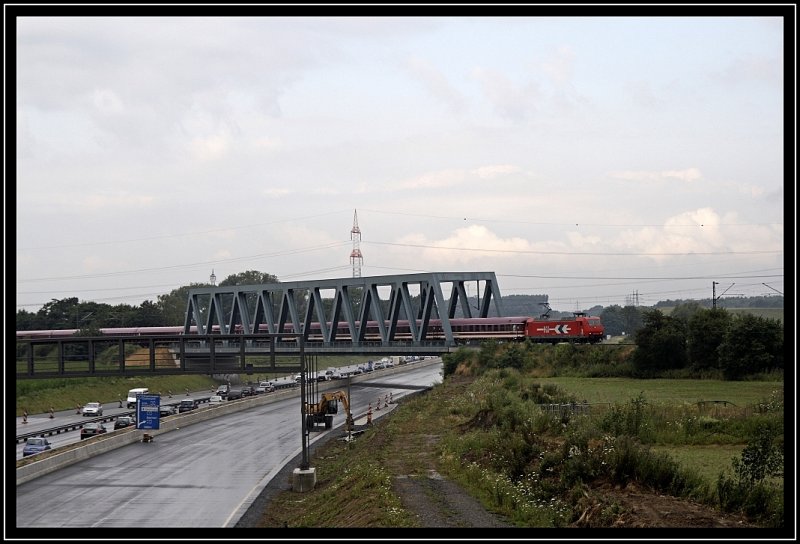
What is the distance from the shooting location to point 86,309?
168625 millimetres

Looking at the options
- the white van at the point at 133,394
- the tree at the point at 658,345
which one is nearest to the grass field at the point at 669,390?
the tree at the point at 658,345

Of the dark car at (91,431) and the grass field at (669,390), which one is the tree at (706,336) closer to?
the grass field at (669,390)

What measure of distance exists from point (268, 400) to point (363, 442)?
2214 inches

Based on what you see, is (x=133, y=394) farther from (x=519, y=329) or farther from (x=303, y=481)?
(x=303, y=481)

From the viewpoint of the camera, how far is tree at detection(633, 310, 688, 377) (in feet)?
268

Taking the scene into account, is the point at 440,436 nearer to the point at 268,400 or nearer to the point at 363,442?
the point at 363,442

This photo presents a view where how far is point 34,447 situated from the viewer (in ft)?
222

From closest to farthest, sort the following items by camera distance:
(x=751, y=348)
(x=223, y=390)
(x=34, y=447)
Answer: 1. (x=34, y=447)
2. (x=751, y=348)
3. (x=223, y=390)

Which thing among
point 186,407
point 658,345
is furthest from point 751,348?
point 186,407

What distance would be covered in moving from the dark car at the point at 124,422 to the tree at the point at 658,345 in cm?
5023

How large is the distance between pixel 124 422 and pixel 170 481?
35897 mm

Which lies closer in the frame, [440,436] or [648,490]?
[648,490]

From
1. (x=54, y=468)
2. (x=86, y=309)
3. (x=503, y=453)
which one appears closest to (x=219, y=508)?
(x=503, y=453)
